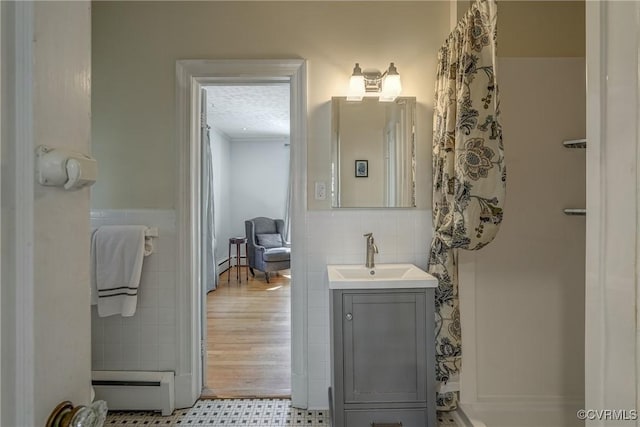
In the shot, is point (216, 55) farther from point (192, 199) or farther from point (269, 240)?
point (269, 240)

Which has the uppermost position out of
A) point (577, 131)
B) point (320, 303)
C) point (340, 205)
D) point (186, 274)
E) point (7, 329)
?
point (577, 131)

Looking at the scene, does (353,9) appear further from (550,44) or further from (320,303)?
(320,303)

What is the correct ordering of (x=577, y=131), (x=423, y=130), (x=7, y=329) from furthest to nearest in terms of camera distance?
(x=423, y=130) < (x=577, y=131) < (x=7, y=329)

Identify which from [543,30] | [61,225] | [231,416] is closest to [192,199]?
[231,416]

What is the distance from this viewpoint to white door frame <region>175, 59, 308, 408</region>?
1999 mm

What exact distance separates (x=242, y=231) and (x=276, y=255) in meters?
1.71

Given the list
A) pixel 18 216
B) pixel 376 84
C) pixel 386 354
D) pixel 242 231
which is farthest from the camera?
pixel 242 231

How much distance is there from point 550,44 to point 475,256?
4.24 ft

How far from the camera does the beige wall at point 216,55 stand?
2.00 metres

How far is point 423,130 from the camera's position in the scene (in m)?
2.01

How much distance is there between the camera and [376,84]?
2.00 meters

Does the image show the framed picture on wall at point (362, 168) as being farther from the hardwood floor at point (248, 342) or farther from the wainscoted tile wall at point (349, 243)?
the hardwood floor at point (248, 342)

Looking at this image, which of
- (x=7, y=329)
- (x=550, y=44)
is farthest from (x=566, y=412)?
(x=7, y=329)
